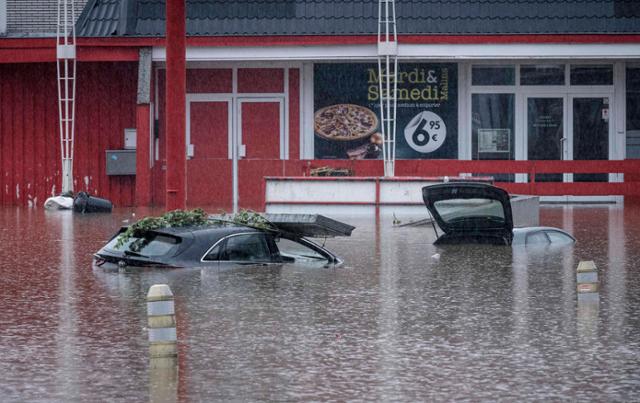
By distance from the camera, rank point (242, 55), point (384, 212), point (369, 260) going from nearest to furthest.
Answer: point (369, 260) < point (384, 212) < point (242, 55)

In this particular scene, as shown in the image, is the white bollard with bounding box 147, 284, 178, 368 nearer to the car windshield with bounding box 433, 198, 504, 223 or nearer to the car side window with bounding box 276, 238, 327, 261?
the car side window with bounding box 276, 238, 327, 261

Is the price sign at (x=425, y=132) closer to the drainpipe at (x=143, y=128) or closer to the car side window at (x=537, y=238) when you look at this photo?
the drainpipe at (x=143, y=128)

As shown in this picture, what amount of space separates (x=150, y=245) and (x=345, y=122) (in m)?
18.7

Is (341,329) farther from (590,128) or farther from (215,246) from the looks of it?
(590,128)

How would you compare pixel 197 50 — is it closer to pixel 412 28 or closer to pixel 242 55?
pixel 242 55

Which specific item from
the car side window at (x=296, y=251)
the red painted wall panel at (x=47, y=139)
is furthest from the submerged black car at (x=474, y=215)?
the red painted wall panel at (x=47, y=139)

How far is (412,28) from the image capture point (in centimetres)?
3472

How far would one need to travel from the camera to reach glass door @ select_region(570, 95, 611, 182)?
1404 inches

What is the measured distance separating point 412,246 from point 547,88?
14830mm

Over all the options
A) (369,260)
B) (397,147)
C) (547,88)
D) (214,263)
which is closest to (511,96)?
(547,88)

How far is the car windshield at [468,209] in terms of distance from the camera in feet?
69.3

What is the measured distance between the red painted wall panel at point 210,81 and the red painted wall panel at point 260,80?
31 cm

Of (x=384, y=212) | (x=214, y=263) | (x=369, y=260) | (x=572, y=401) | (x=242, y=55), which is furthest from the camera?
(x=242, y=55)

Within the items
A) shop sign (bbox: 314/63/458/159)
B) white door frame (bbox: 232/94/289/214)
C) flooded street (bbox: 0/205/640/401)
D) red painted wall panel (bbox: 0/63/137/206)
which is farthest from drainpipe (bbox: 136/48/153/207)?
flooded street (bbox: 0/205/640/401)
